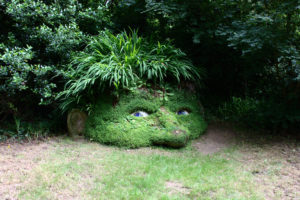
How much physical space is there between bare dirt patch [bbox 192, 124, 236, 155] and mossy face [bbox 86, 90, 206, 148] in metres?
0.20

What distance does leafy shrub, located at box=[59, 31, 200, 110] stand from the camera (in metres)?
5.00

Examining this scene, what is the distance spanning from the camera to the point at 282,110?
16.5ft

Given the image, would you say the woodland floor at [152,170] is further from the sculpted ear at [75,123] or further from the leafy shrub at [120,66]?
the leafy shrub at [120,66]

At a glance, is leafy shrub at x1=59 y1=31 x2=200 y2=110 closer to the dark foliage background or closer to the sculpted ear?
the sculpted ear

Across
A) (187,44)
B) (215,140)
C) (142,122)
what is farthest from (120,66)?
(215,140)

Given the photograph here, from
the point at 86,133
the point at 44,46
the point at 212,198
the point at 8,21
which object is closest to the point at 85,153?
the point at 86,133

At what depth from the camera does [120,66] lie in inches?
198

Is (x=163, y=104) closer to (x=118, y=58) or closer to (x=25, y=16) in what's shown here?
(x=118, y=58)

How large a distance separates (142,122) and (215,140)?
1581mm

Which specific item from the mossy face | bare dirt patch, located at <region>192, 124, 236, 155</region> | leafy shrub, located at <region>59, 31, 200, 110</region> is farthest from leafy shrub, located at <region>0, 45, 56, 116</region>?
bare dirt patch, located at <region>192, 124, 236, 155</region>

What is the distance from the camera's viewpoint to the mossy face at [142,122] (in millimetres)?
4852

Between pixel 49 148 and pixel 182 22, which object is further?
pixel 182 22

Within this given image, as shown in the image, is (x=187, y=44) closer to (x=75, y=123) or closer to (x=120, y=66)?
(x=120, y=66)

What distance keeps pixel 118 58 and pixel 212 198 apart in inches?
128
